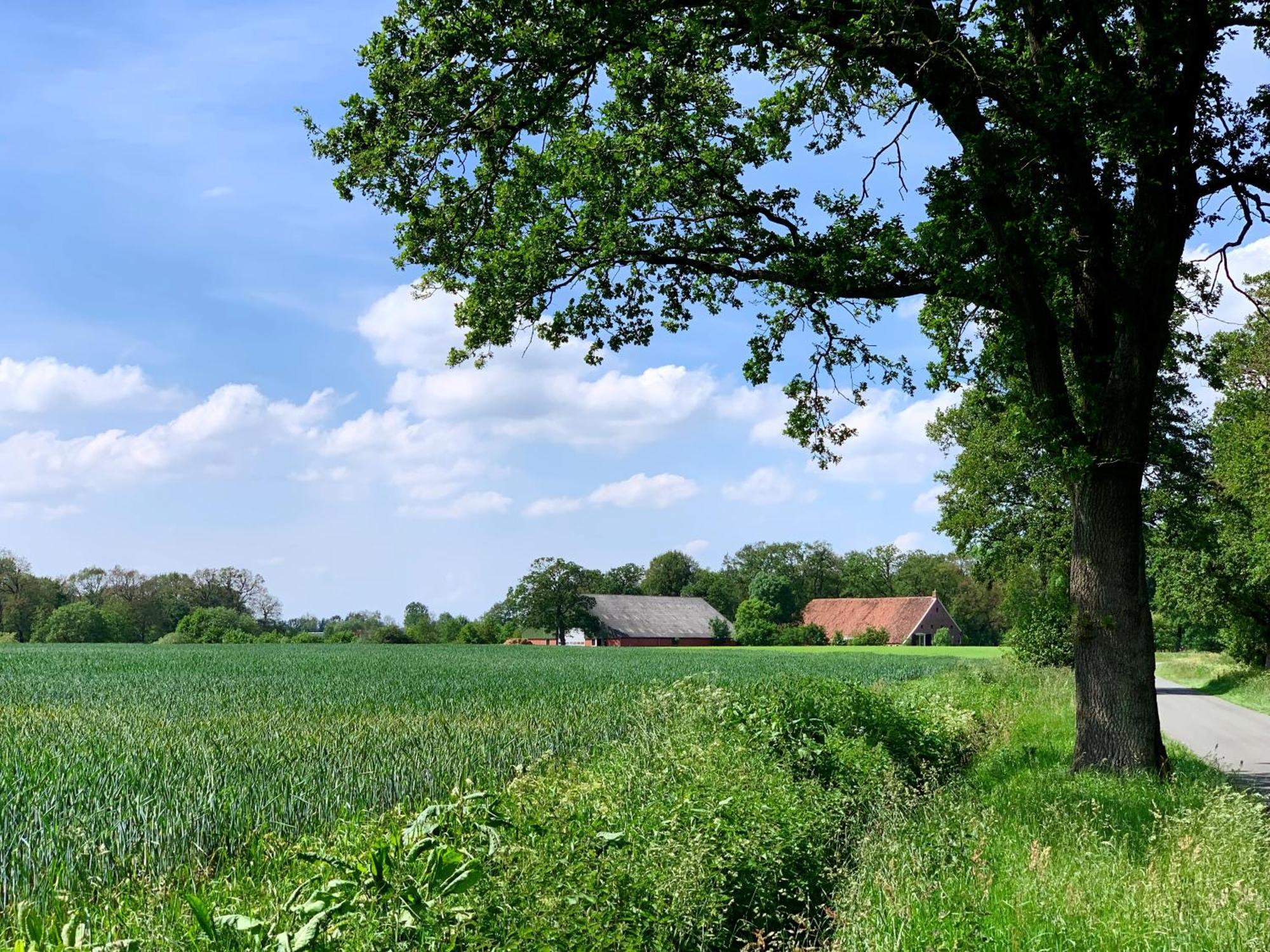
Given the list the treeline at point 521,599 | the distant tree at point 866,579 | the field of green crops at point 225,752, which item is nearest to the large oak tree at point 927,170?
the field of green crops at point 225,752

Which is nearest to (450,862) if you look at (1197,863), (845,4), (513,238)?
(1197,863)

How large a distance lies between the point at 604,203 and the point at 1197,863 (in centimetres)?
1017

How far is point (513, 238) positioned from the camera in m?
13.2

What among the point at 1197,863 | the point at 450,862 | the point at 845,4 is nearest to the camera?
the point at 450,862

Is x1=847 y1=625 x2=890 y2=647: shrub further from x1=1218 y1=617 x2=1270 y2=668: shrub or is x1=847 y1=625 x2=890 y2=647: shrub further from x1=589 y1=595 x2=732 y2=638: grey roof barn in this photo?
x1=1218 y1=617 x2=1270 y2=668: shrub

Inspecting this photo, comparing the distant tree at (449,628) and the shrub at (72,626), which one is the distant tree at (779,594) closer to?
the distant tree at (449,628)

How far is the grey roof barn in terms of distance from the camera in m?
103

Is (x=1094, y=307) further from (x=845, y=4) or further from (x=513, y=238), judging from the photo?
(x=513, y=238)

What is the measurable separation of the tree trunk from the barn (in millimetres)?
87886

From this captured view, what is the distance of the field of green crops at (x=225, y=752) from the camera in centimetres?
762

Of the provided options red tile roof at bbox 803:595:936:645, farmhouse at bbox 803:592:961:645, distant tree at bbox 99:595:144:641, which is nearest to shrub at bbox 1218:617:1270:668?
farmhouse at bbox 803:592:961:645

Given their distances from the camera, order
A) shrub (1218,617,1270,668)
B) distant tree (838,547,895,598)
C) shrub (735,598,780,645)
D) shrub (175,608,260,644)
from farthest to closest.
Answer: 1. distant tree (838,547,895,598)
2. shrub (735,598,780,645)
3. shrub (175,608,260,644)
4. shrub (1218,617,1270,668)

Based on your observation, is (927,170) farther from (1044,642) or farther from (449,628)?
(449,628)

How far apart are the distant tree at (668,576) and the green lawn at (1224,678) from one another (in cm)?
8189
